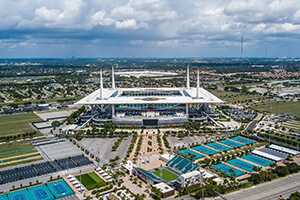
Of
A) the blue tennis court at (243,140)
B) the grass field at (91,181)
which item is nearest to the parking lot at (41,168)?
the grass field at (91,181)

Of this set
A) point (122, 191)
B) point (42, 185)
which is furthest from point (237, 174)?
point (42, 185)

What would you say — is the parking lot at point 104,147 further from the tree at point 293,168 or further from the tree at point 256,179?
the tree at point 293,168

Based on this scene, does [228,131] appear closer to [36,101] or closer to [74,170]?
[74,170]

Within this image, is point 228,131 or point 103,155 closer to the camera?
point 103,155

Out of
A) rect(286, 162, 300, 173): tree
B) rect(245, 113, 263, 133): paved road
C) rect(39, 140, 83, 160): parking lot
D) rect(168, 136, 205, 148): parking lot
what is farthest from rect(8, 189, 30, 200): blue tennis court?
rect(245, 113, 263, 133): paved road

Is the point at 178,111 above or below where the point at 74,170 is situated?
above

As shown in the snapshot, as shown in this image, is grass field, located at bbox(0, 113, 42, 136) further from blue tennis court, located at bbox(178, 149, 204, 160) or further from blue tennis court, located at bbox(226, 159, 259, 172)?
blue tennis court, located at bbox(226, 159, 259, 172)
